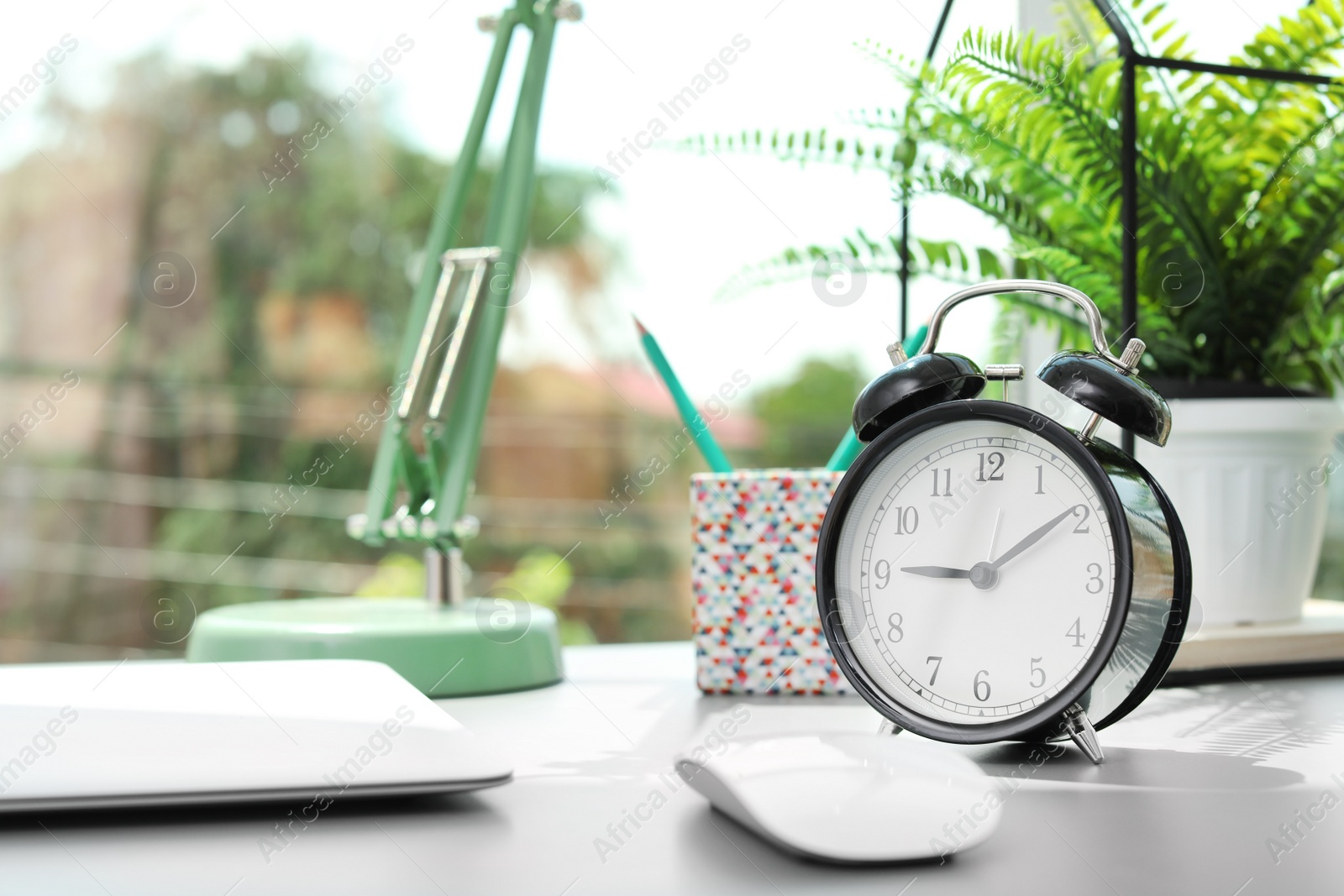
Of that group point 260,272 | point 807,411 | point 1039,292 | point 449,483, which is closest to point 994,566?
point 1039,292

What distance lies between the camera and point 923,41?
100cm

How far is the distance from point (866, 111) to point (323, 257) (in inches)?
221

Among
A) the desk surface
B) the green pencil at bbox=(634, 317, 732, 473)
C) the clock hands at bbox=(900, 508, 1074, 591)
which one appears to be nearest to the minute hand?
the clock hands at bbox=(900, 508, 1074, 591)

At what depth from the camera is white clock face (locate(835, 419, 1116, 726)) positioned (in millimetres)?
528

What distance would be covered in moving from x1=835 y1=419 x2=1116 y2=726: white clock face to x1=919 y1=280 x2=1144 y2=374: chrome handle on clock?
0.17 ft

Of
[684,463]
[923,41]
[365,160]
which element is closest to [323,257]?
[365,160]

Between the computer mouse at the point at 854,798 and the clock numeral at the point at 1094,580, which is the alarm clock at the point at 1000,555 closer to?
the clock numeral at the point at 1094,580

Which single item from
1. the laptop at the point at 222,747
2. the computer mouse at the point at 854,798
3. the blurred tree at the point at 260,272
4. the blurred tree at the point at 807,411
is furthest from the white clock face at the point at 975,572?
the blurred tree at the point at 260,272

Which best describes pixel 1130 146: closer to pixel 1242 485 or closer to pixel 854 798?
pixel 1242 485

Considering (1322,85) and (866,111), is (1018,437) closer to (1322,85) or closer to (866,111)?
(866,111)

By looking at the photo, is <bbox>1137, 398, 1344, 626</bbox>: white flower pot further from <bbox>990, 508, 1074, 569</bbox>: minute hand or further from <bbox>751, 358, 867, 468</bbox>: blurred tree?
<bbox>751, 358, 867, 468</bbox>: blurred tree

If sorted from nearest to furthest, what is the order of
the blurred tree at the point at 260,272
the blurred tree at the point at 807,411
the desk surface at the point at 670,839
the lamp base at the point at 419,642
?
the desk surface at the point at 670,839 < the lamp base at the point at 419,642 < the blurred tree at the point at 260,272 < the blurred tree at the point at 807,411

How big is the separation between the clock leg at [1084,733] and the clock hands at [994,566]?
0.08 m

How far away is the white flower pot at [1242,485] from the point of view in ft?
2.50
